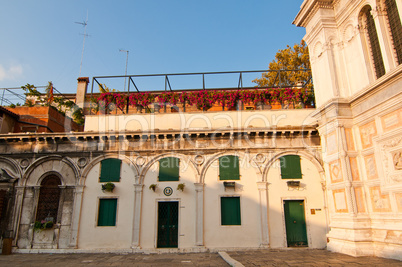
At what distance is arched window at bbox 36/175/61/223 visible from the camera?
45.5 feet

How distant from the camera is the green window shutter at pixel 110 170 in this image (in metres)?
14.2

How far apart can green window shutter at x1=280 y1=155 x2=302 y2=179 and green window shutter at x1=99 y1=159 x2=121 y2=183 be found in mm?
8477

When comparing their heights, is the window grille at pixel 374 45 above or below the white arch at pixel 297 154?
above

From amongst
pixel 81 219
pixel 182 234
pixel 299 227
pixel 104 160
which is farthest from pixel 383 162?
pixel 81 219

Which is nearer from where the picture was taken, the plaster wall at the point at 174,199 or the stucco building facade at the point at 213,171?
the stucco building facade at the point at 213,171

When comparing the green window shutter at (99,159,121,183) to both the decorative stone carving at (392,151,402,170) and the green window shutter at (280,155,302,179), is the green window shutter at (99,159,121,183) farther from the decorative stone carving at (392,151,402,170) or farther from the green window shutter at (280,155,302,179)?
the decorative stone carving at (392,151,402,170)

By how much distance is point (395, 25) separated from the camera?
388 inches

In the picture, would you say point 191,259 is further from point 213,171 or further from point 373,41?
point 373,41

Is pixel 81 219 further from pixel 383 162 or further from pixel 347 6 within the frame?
pixel 347 6

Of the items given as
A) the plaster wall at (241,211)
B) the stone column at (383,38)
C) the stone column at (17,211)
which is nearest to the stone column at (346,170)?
the stone column at (383,38)

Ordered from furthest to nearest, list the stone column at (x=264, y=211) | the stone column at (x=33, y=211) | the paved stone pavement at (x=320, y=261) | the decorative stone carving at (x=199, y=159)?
1. the decorative stone carving at (x=199, y=159)
2. the stone column at (x=33, y=211)
3. the stone column at (x=264, y=211)
4. the paved stone pavement at (x=320, y=261)

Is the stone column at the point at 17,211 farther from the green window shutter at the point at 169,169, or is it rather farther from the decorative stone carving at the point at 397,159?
the decorative stone carving at the point at 397,159

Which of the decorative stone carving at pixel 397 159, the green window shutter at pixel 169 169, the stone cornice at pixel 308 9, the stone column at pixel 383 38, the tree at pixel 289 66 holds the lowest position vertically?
the decorative stone carving at pixel 397 159

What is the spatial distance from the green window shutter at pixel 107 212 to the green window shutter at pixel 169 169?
2.72m
